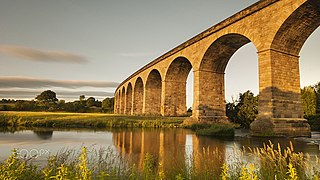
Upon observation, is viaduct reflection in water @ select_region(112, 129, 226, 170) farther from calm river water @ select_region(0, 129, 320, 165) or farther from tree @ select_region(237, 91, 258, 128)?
tree @ select_region(237, 91, 258, 128)

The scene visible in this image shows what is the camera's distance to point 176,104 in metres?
29.3

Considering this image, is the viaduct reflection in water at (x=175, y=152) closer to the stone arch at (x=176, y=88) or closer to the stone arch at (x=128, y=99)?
the stone arch at (x=176, y=88)

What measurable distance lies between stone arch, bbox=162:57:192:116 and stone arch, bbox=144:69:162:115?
5.11 metres

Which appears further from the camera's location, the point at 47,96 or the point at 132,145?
the point at 47,96

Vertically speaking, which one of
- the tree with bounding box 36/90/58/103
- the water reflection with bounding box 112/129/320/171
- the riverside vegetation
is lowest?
the water reflection with bounding box 112/129/320/171

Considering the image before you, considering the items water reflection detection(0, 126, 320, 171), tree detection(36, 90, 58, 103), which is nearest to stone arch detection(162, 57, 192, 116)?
water reflection detection(0, 126, 320, 171)

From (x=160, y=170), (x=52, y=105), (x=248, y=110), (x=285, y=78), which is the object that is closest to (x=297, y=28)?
(x=285, y=78)

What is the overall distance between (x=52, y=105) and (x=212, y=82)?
46351mm

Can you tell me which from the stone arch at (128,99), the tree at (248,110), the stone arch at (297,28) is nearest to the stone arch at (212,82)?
the tree at (248,110)

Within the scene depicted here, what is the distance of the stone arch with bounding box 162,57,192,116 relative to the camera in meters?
28.5

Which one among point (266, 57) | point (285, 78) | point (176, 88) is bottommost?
point (285, 78)

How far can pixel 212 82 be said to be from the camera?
75.5ft

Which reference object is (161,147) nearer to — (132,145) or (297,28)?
(132,145)

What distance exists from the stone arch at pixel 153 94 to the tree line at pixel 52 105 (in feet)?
78.7
